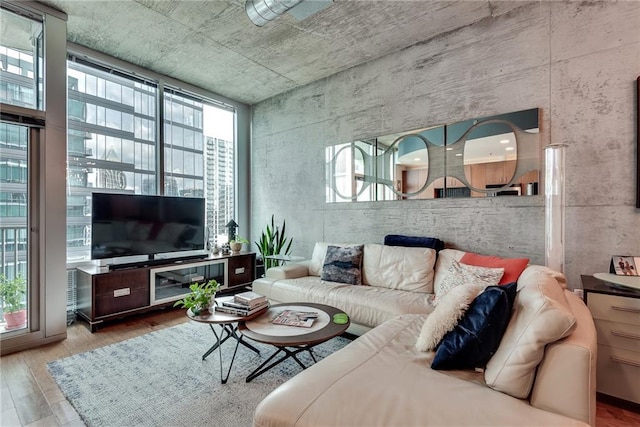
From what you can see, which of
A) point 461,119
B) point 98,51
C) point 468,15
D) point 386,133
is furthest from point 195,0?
point 461,119

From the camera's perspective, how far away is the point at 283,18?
2984 millimetres

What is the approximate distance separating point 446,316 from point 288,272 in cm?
223

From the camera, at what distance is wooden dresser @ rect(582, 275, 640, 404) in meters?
1.83

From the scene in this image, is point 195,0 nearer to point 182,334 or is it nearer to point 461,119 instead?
point 461,119

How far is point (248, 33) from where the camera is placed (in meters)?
3.26

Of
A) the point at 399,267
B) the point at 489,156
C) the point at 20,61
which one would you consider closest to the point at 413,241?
the point at 399,267

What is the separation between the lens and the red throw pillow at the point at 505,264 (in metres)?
2.37

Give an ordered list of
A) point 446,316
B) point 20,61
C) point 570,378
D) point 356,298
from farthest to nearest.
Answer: point 20,61
point 356,298
point 446,316
point 570,378

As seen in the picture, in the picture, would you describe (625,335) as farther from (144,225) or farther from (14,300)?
(14,300)

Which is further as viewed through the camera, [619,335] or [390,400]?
[619,335]

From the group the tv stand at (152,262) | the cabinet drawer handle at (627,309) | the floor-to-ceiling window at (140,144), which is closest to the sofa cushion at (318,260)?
the tv stand at (152,262)

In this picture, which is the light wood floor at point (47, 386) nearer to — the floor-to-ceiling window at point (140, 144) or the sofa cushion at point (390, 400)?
the floor-to-ceiling window at point (140, 144)

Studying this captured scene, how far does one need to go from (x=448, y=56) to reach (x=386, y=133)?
3.30ft

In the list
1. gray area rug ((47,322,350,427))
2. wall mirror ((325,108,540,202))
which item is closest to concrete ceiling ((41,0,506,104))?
wall mirror ((325,108,540,202))
